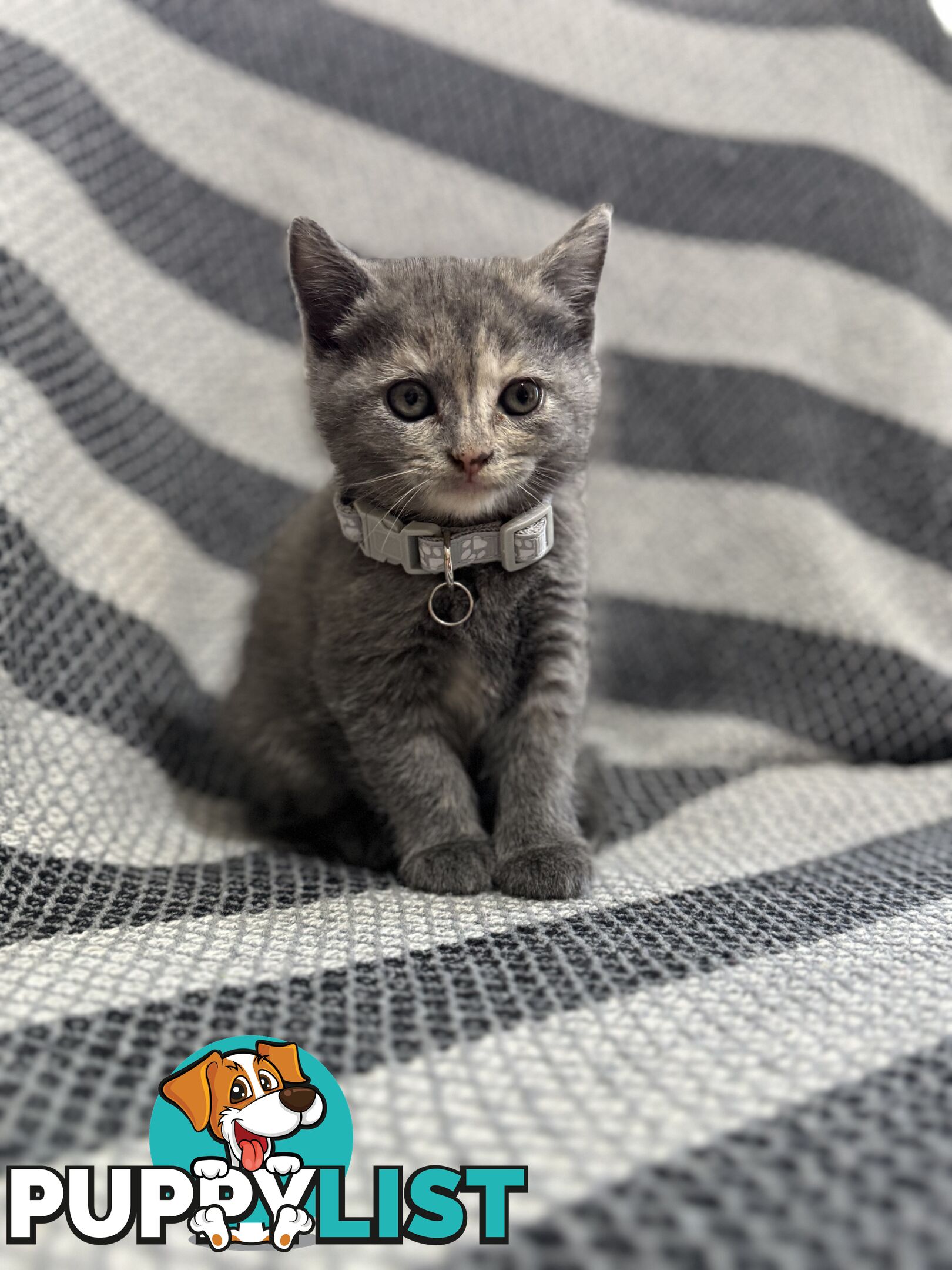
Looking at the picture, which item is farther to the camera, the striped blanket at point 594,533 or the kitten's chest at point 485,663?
the kitten's chest at point 485,663

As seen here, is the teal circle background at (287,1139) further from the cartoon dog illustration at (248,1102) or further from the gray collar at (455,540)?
the gray collar at (455,540)

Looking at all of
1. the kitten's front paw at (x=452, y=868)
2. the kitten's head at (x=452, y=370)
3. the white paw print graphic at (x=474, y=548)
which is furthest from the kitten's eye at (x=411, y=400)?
the kitten's front paw at (x=452, y=868)

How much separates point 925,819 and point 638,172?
904mm

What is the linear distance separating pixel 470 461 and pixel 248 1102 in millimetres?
480

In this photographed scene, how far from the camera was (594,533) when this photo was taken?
1444mm

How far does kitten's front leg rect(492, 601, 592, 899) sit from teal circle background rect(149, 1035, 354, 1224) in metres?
0.33

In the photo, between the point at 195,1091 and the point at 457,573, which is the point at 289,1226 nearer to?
the point at 195,1091

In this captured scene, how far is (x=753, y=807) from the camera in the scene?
117cm

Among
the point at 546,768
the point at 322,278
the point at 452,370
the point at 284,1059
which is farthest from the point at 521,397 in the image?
the point at 284,1059

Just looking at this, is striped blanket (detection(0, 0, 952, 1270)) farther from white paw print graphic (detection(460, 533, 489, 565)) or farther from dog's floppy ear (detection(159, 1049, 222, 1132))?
white paw print graphic (detection(460, 533, 489, 565))

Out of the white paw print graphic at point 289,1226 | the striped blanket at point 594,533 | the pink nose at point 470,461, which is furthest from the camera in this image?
the pink nose at point 470,461

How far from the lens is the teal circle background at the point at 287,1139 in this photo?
557 mm

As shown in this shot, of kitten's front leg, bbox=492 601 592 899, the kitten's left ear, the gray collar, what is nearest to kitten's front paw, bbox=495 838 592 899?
kitten's front leg, bbox=492 601 592 899

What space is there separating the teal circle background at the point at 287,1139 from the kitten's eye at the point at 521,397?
54cm
